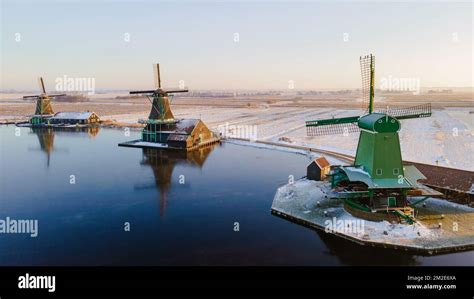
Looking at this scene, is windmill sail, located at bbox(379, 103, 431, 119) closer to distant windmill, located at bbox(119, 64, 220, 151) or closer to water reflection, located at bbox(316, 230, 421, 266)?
water reflection, located at bbox(316, 230, 421, 266)

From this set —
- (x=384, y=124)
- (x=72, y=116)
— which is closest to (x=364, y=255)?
(x=384, y=124)

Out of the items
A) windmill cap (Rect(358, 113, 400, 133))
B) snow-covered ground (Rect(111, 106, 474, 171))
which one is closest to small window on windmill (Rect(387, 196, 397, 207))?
windmill cap (Rect(358, 113, 400, 133))

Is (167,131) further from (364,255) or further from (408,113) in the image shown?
(364,255)

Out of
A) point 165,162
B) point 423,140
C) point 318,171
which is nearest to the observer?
point 318,171

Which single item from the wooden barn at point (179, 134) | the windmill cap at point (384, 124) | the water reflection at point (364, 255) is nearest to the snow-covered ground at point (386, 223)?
the water reflection at point (364, 255)
